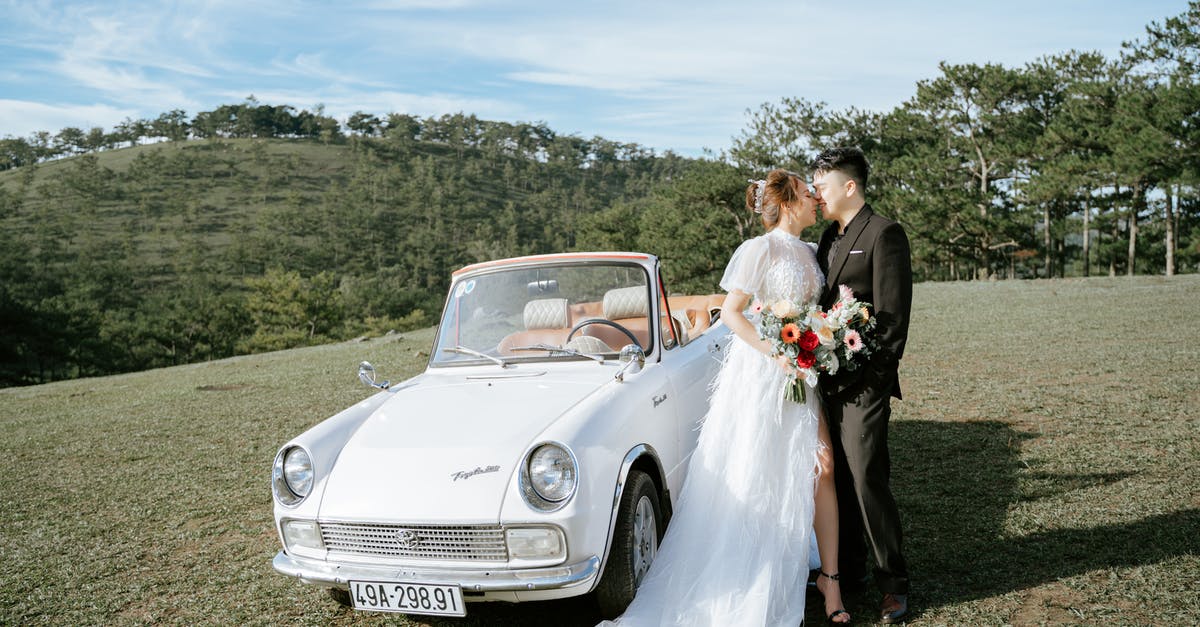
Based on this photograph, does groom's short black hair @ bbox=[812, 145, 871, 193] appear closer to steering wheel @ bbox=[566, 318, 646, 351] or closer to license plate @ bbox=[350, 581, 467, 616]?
steering wheel @ bbox=[566, 318, 646, 351]

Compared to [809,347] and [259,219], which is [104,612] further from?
[259,219]

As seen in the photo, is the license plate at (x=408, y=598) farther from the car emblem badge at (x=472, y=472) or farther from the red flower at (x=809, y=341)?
the red flower at (x=809, y=341)

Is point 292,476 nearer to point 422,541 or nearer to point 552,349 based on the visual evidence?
point 422,541

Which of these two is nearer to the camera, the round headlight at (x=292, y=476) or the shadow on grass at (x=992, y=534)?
the round headlight at (x=292, y=476)

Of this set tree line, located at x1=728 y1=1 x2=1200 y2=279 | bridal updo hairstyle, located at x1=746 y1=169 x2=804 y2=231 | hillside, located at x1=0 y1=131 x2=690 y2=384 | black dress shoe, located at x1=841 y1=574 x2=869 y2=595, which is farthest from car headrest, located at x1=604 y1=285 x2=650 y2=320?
hillside, located at x1=0 y1=131 x2=690 y2=384

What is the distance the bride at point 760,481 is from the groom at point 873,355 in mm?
122

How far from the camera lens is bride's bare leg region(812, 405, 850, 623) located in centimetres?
395

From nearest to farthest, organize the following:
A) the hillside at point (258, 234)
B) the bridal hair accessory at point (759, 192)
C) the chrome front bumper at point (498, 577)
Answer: the chrome front bumper at point (498, 577) → the bridal hair accessory at point (759, 192) → the hillside at point (258, 234)

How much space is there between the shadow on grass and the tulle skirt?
0.87 metres

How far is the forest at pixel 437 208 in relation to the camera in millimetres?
44094

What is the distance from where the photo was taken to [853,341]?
147 inches

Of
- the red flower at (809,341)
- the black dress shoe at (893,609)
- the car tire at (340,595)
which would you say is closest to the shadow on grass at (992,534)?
the black dress shoe at (893,609)

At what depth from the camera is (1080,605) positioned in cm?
392

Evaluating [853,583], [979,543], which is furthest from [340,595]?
[979,543]
